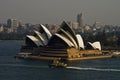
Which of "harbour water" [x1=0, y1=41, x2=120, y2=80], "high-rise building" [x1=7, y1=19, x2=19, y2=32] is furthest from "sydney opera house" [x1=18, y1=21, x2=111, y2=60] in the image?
"high-rise building" [x1=7, y1=19, x2=19, y2=32]

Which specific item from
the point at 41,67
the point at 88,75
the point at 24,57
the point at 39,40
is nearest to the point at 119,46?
the point at 39,40

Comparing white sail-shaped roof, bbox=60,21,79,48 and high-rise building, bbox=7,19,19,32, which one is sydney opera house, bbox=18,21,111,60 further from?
high-rise building, bbox=7,19,19,32

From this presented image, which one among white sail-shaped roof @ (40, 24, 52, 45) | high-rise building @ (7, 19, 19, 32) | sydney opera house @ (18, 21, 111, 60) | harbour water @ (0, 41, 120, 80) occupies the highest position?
high-rise building @ (7, 19, 19, 32)

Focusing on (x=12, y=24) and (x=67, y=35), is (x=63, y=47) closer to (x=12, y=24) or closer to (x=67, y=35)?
(x=67, y=35)

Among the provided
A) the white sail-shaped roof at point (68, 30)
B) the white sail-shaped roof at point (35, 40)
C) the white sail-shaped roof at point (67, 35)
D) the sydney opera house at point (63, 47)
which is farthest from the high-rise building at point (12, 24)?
the white sail-shaped roof at point (67, 35)

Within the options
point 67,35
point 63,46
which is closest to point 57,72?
point 63,46

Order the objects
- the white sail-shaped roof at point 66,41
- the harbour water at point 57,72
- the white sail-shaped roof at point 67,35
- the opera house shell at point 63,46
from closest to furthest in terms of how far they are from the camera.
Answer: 1. the harbour water at point 57,72
2. the opera house shell at point 63,46
3. the white sail-shaped roof at point 66,41
4. the white sail-shaped roof at point 67,35

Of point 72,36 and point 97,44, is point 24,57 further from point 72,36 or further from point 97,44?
point 97,44

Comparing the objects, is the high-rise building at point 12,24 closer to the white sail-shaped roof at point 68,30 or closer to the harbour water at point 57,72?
the white sail-shaped roof at point 68,30
